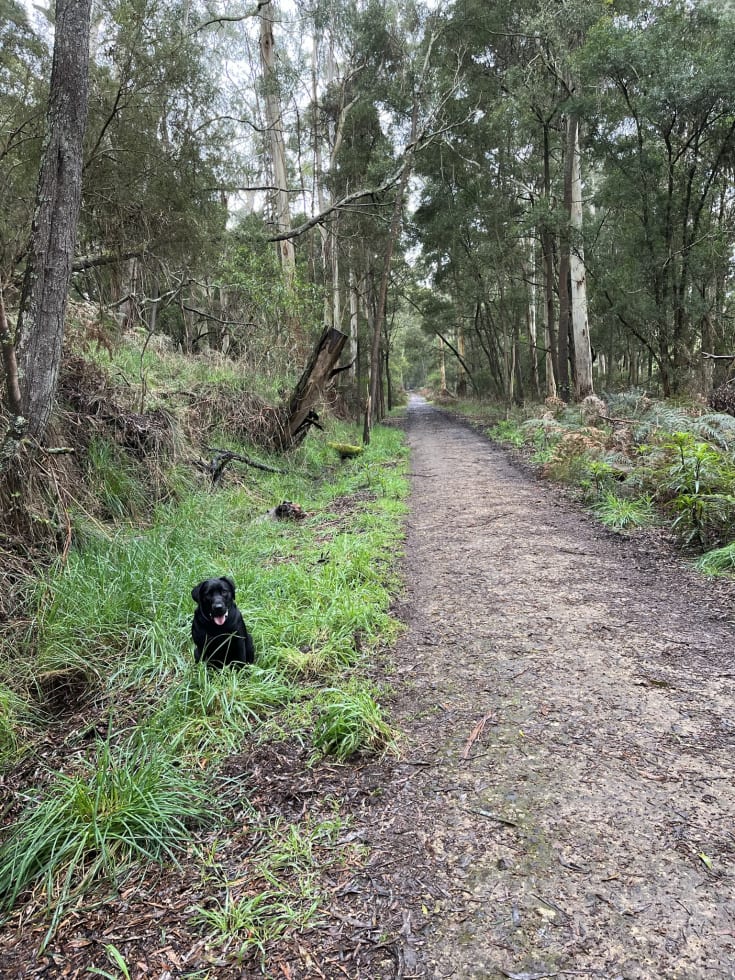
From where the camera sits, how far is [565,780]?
7.33 feet

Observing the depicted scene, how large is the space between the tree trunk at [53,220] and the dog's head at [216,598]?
7.61 ft

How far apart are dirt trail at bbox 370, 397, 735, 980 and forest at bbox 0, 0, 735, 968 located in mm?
222

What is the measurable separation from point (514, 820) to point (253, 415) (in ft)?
27.0

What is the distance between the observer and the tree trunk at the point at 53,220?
4.18 meters

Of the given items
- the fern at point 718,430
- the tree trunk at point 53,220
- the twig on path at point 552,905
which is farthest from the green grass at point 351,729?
the fern at point 718,430

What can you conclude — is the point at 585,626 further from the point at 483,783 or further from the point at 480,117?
the point at 480,117

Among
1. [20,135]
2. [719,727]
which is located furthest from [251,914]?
[20,135]

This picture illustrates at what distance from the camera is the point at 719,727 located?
254 cm

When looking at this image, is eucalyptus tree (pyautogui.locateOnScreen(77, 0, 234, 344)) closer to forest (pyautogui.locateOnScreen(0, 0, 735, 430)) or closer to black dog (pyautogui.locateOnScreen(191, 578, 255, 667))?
forest (pyautogui.locateOnScreen(0, 0, 735, 430))

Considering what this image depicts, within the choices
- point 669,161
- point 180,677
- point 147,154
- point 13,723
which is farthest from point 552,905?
point 669,161

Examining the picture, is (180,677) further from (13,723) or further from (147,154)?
(147,154)

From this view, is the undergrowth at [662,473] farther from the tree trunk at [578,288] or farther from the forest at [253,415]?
the tree trunk at [578,288]

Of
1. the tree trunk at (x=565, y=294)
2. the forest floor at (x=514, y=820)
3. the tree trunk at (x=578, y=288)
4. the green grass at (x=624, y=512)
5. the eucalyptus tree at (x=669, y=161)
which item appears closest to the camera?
the forest floor at (x=514, y=820)

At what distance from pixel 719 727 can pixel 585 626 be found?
1.16 meters
